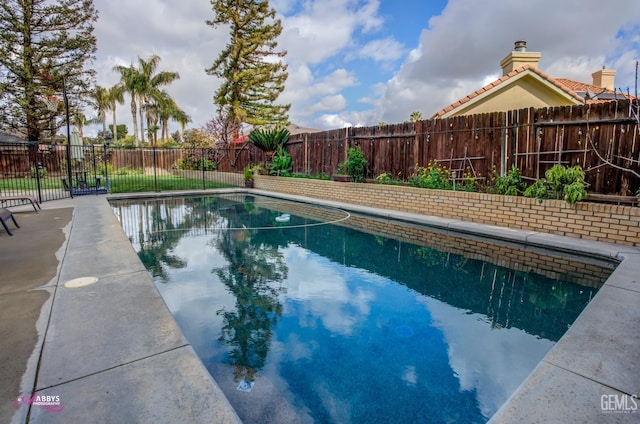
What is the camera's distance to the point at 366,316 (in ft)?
11.7

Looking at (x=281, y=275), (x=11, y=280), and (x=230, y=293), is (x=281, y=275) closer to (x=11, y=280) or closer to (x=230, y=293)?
(x=230, y=293)

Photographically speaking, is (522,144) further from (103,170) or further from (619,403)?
(103,170)

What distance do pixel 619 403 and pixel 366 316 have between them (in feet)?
6.61

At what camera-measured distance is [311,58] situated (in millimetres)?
23531

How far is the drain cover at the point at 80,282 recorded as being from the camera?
3.57m

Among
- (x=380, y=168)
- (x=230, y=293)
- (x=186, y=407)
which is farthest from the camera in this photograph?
(x=380, y=168)

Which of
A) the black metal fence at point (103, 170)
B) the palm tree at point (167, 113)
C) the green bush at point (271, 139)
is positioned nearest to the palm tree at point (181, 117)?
the palm tree at point (167, 113)

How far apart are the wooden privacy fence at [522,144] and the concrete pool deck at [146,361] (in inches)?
112

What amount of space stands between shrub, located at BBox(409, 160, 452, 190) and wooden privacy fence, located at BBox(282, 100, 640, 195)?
153 mm

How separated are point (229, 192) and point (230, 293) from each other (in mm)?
11470

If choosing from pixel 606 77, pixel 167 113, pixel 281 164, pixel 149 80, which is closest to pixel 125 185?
pixel 281 164

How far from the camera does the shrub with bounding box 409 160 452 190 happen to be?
8.64 metres

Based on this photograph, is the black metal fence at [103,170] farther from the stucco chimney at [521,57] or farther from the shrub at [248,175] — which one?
the stucco chimney at [521,57]

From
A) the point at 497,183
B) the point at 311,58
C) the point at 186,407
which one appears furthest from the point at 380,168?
the point at 311,58
